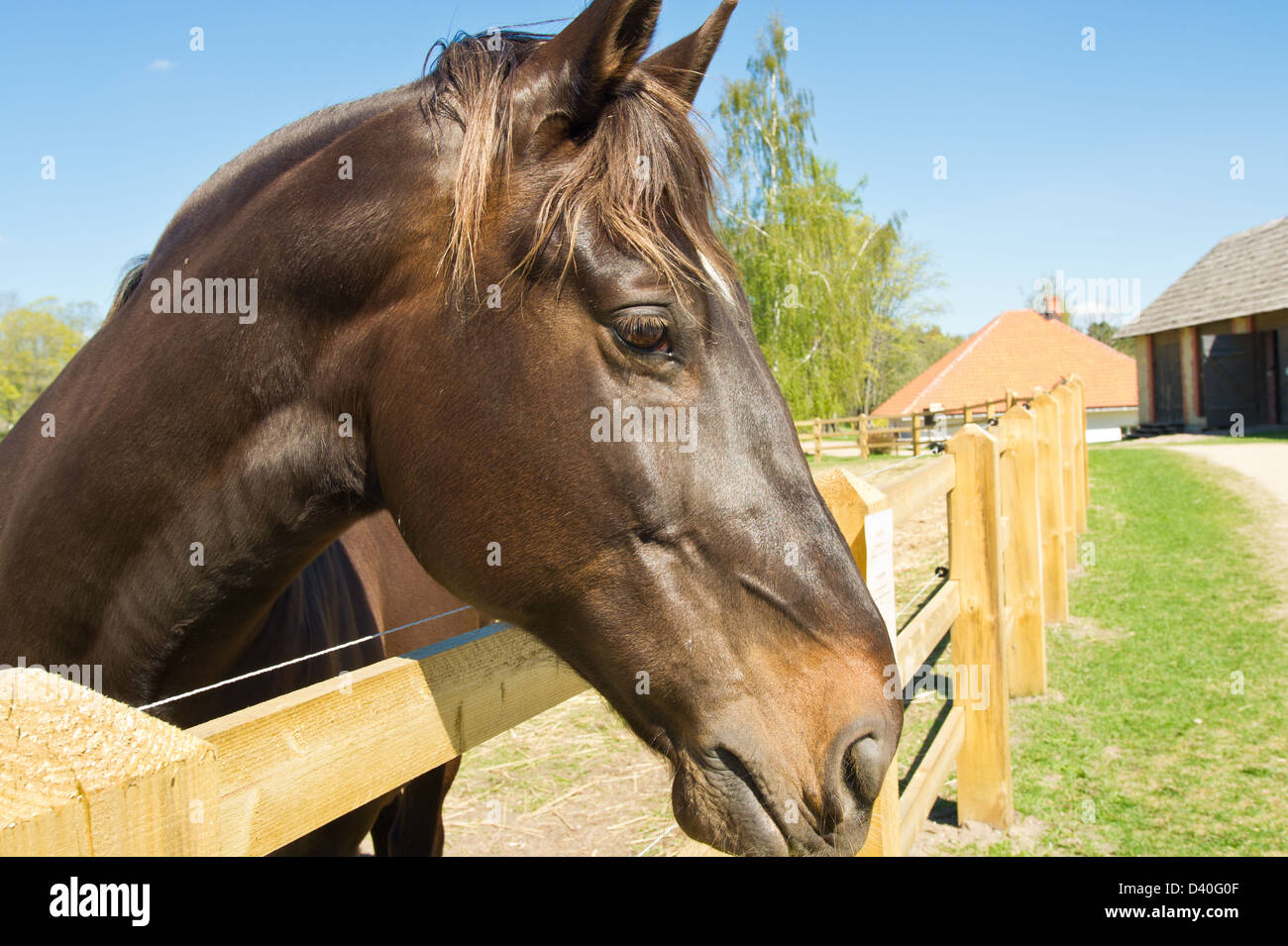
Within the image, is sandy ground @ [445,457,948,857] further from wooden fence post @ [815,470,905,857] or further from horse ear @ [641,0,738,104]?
horse ear @ [641,0,738,104]

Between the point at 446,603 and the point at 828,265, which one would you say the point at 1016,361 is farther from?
the point at 446,603

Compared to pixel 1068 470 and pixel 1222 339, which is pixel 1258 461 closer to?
pixel 1068 470

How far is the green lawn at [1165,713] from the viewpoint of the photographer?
4.13m

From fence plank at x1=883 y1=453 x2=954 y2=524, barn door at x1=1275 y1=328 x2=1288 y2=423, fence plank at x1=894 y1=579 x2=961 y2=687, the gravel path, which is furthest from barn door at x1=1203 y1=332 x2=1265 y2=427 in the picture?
fence plank at x1=894 y1=579 x2=961 y2=687

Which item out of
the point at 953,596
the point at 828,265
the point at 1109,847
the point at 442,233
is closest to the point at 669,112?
the point at 442,233

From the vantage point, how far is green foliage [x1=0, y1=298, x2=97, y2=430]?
30.7m

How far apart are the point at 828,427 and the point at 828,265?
6974 mm

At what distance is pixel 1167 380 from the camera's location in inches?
1174

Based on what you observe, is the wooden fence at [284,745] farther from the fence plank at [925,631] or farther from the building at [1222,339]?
the building at [1222,339]

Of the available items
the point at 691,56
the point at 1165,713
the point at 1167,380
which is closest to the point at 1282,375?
the point at 1167,380

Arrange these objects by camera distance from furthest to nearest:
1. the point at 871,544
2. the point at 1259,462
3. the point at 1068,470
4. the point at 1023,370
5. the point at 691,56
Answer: the point at 1023,370 → the point at 1259,462 → the point at 1068,470 → the point at 871,544 → the point at 691,56

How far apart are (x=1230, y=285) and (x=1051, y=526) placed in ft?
88.0

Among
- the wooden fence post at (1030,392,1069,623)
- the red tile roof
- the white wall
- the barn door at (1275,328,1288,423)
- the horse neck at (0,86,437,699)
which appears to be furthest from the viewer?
the red tile roof

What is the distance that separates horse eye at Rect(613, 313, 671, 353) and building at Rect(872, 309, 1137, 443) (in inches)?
1543
